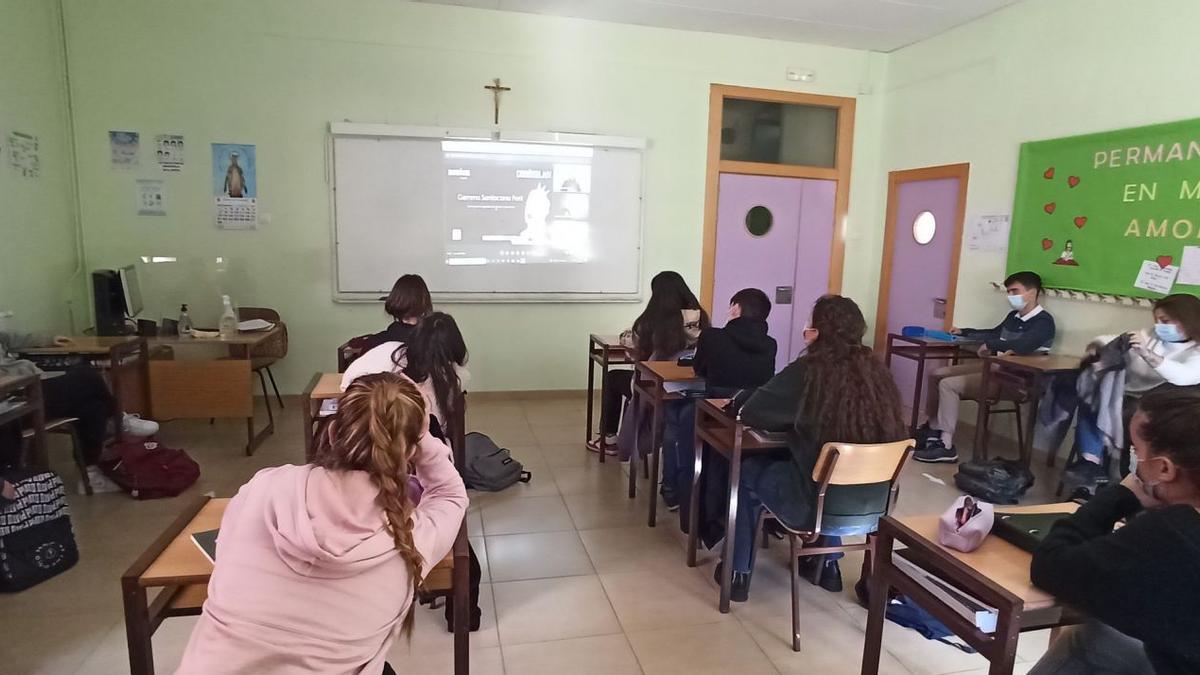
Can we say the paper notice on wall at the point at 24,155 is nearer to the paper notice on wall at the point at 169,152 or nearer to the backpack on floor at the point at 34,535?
the paper notice on wall at the point at 169,152

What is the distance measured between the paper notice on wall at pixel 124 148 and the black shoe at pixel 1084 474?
19.7 ft

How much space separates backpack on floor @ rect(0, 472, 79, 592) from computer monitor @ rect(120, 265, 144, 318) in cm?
169

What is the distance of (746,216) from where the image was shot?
5.76 meters

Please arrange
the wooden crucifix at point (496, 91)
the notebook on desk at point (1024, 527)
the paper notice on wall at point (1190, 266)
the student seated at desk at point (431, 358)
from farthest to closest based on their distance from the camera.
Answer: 1. the wooden crucifix at point (496, 91)
2. the paper notice on wall at point (1190, 266)
3. the student seated at desk at point (431, 358)
4. the notebook on desk at point (1024, 527)

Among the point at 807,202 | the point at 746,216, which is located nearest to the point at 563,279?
Answer: the point at 746,216

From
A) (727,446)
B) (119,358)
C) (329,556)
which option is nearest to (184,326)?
(119,358)

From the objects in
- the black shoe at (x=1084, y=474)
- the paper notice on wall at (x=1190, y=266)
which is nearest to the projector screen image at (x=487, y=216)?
the black shoe at (x=1084, y=474)

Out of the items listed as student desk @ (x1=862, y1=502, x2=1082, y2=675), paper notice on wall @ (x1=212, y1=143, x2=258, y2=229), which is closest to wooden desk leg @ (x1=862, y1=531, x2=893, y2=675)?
student desk @ (x1=862, y1=502, x2=1082, y2=675)

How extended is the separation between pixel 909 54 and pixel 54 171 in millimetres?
6095

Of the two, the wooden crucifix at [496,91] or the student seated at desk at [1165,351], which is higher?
the wooden crucifix at [496,91]

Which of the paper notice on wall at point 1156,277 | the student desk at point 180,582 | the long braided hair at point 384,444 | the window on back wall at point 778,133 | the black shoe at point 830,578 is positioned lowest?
the black shoe at point 830,578

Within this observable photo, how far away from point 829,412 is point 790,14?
373 centimetres

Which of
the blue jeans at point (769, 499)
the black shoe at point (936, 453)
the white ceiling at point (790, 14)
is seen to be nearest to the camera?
the blue jeans at point (769, 499)

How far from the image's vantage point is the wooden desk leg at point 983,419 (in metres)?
4.05
